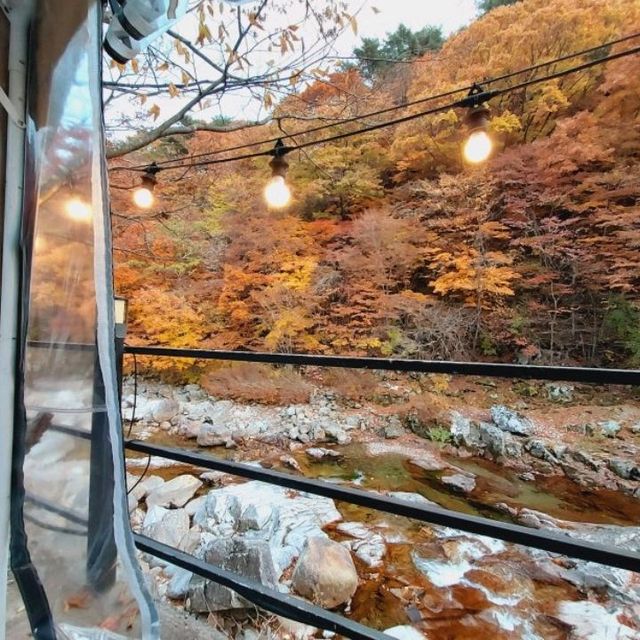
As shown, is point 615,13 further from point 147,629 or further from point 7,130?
point 147,629

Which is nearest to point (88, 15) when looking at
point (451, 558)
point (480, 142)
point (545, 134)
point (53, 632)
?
point (53, 632)

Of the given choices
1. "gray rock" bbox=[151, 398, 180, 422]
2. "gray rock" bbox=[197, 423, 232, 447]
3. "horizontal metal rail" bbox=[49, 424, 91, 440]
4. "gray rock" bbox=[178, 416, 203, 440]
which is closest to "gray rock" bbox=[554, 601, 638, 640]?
"horizontal metal rail" bbox=[49, 424, 91, 440]

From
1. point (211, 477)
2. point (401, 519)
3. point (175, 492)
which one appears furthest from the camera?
point (211, 477)

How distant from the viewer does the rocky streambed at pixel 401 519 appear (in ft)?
7.14

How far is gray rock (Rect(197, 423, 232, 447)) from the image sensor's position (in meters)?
5.57

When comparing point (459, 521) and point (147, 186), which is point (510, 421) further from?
point (147, 186)

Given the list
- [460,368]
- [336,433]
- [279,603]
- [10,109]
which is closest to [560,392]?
[336,433]

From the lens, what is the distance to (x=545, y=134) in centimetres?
697

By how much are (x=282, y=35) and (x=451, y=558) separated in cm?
355

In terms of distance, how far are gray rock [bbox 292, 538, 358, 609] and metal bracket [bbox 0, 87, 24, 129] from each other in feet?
8.36

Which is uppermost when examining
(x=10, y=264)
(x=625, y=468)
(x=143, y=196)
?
(x=143, y=196)

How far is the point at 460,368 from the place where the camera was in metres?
0.81

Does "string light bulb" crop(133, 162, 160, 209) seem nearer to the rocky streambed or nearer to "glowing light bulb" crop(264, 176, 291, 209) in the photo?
"glowing light bulb" crop(264, 176, 291, 209)

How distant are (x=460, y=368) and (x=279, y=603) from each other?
722 millimetres
